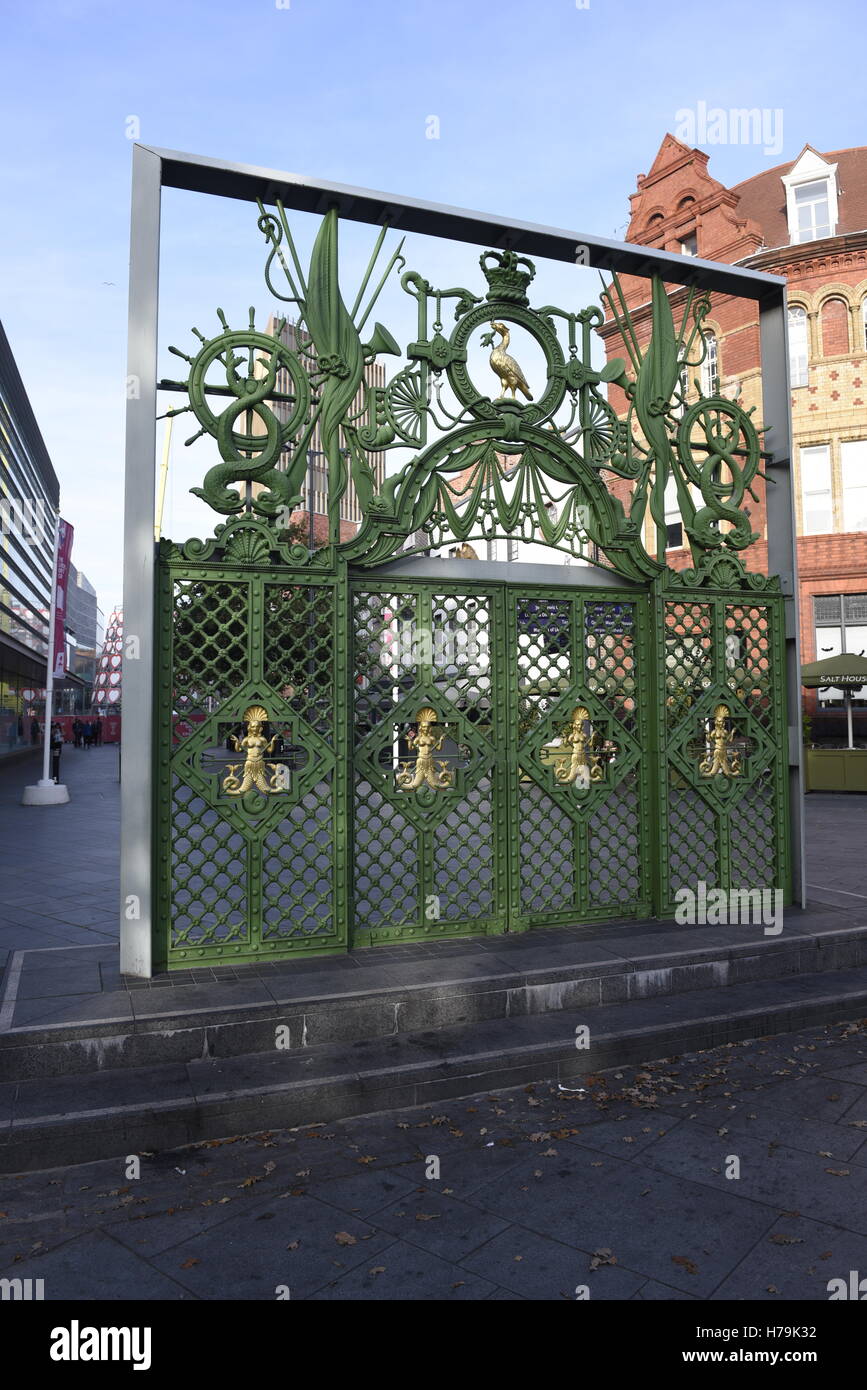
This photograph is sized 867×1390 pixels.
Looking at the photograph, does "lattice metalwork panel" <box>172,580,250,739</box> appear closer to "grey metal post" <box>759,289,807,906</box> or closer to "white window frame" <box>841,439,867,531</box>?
"grey metal post" <box>759,289,807,906</box>

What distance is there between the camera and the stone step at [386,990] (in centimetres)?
475

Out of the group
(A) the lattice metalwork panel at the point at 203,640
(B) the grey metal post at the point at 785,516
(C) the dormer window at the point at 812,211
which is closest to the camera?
(A) the lattice metalwork panel at the point at 203,640

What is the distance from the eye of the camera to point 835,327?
904 inches

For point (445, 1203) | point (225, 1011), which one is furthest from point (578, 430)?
point (445, 1203)

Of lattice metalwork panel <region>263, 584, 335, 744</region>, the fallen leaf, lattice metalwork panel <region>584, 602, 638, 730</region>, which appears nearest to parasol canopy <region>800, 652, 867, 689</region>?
lattice metalwork panel <region>584, 602, 638, 730</region>

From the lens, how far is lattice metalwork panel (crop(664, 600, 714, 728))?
7.37m

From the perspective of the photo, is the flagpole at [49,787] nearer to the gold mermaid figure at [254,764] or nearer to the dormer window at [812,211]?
the gold mermaid figure at [254,764]

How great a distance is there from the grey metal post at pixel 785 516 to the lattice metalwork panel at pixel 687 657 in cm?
79

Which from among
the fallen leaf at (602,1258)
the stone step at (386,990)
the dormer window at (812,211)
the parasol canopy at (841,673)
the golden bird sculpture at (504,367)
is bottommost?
the fallen leaf at (602,1258)

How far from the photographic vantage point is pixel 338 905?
615cm

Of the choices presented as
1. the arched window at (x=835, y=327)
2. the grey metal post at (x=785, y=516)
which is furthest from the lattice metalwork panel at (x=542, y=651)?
the arched window at (x=835, y=327)

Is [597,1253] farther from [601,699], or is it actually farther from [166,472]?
[166,472]

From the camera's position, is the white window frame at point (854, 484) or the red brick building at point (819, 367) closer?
the red brick building at point (819, 367)
